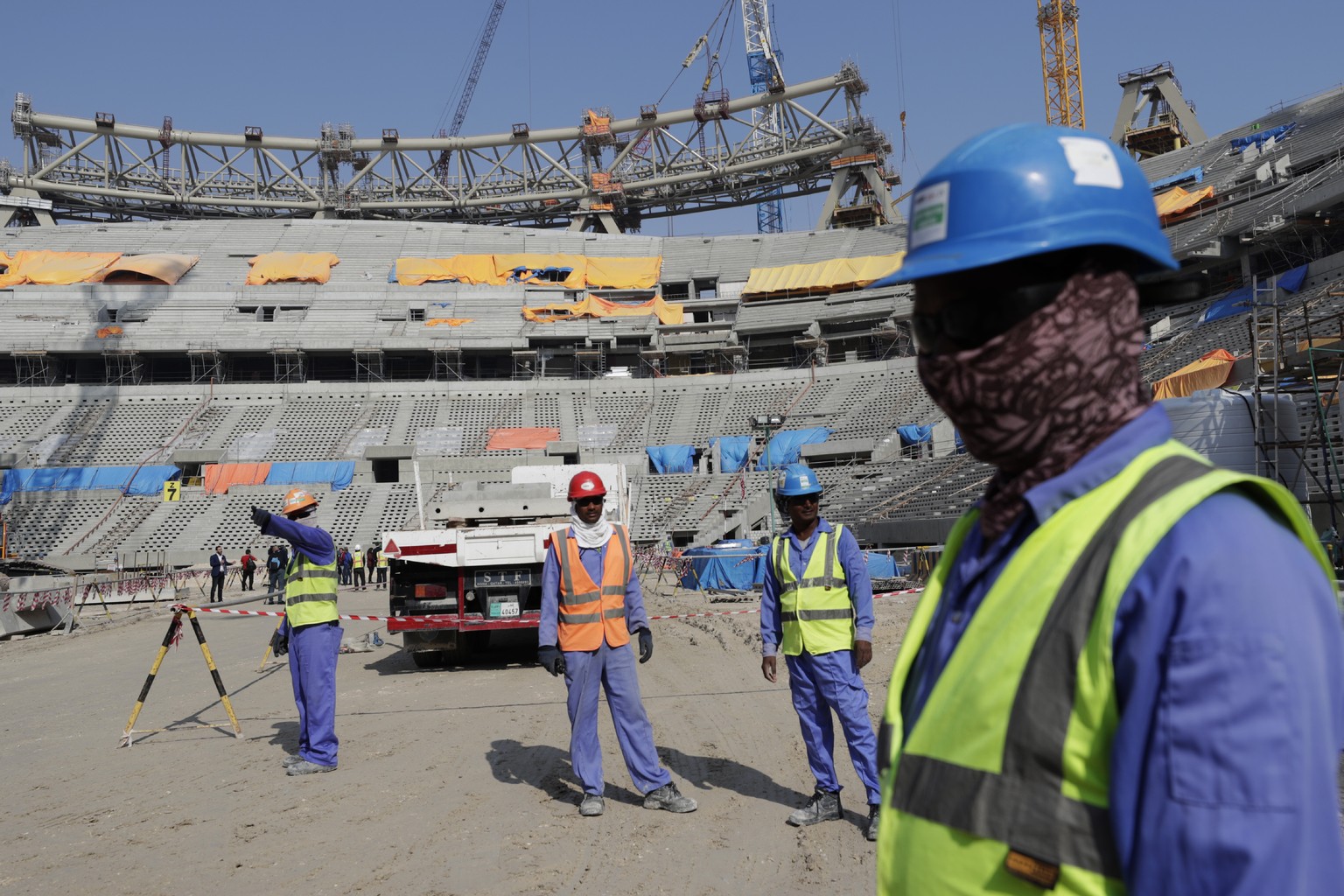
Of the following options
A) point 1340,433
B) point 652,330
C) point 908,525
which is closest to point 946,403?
point 1340,433

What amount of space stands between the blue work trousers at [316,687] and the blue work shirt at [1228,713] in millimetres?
6702

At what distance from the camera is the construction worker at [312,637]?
702 centimetres

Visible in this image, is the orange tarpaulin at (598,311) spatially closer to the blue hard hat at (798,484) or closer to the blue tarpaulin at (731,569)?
the blue tarpaulin at (731,569)

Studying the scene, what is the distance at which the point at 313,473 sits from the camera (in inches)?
1454

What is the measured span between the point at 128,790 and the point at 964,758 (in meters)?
6.93

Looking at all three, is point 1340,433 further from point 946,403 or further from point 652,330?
point 652,330

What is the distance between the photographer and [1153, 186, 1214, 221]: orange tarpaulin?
130 feet

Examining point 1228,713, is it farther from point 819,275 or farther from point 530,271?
point 530,271

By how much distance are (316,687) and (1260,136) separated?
48.7 meters

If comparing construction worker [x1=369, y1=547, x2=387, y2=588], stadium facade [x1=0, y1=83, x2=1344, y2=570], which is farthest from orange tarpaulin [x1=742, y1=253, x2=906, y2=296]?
construction worker [x1=369, y1=547, x2=387, y2=588]

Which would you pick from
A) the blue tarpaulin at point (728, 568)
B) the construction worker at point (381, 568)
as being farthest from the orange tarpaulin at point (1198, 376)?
the construction worker at point (381, 568)

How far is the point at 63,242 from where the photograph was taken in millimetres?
52969

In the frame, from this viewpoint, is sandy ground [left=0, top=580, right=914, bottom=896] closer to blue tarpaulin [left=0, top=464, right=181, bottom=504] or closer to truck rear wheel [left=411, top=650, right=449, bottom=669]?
truck rear wheel [left=411, top=650, right=449, bottom=669]

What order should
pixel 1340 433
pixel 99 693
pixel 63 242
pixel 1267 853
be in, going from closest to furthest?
pixel 1267 853, pixel 99 693, pixel 1340 433, pixel 63 242
